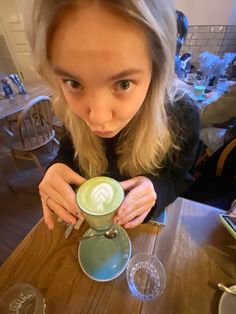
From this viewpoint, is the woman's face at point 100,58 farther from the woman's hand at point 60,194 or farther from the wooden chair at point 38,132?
the wooden chair at point 38,132

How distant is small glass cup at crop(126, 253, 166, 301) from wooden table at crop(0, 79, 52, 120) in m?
1.28

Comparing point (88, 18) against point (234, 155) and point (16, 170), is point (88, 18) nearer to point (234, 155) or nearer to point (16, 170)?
point (234, 155)

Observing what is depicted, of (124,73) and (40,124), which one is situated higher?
(124,73)

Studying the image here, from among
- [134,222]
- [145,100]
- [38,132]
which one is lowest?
[38,132]

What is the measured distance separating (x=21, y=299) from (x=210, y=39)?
2.60 meters

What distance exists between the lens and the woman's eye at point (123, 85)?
372 mm

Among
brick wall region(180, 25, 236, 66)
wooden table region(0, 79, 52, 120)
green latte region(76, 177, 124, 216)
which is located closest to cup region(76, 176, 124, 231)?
green latte region(76, 177, 124, 216)

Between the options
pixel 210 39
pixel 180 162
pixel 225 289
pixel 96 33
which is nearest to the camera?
pixel 96 33

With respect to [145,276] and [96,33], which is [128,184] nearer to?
[145,276]

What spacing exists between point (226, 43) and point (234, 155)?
1.66m

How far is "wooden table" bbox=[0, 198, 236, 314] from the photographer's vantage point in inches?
17.0

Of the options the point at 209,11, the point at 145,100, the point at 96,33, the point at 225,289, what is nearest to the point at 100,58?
the point at 96,33

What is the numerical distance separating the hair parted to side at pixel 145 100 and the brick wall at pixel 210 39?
77.2 inches

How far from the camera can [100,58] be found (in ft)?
1.05
